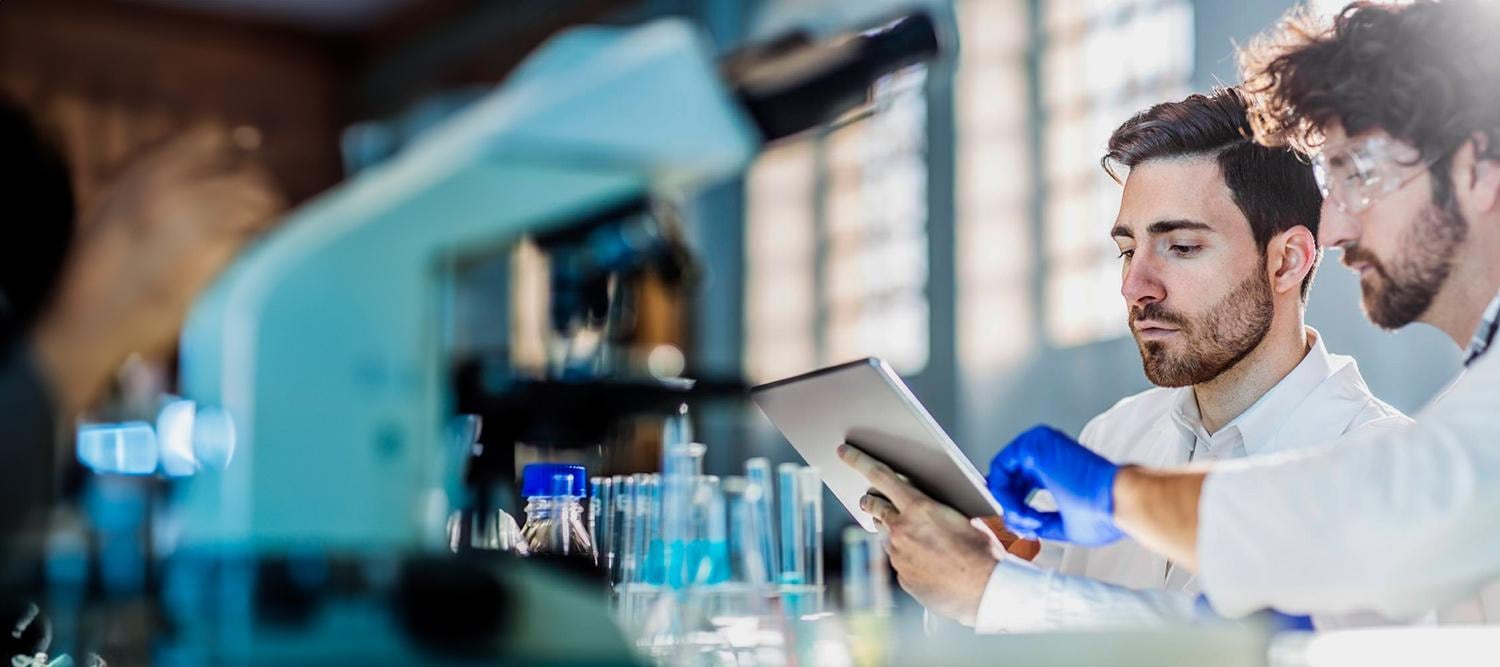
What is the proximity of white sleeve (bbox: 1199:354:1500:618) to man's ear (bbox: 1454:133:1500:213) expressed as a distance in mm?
226

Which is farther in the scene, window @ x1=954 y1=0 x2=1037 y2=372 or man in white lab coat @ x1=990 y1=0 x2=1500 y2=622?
window @ x1=954 y1=0 x2=1037 y2=372

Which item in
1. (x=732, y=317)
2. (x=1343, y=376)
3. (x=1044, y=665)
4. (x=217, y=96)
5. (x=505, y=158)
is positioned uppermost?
(x=217, y=96)

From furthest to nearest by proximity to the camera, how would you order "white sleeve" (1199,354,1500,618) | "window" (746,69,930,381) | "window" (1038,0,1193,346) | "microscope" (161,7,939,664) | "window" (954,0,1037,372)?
"window" (746,69,930,381) < "window" (954,0,1037,372) < "window" (1038,0,1193,346) < "white sleeve" (1199,354,1500,618) < "microscope" (161,7,939,664)

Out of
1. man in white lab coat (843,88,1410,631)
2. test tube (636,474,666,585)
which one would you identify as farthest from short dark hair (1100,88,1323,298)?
test tube (636,474,666,585)

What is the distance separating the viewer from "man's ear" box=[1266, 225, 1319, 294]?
1.58 m

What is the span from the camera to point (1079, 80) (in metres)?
2.79

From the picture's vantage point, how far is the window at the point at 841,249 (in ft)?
12.2

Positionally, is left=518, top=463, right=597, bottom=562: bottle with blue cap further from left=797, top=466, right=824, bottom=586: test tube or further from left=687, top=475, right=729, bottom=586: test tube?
left=797, top=466, right=824, bottom=586: test tube

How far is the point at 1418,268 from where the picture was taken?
1347 mm

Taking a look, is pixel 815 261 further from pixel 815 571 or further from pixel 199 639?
pixel 199 639

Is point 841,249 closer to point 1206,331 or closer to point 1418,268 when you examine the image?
point 1206,331

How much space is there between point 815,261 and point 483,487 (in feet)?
9.13

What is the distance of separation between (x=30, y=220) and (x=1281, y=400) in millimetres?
1338

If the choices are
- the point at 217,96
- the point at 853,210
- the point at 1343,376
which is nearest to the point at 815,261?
the point at 853,210
